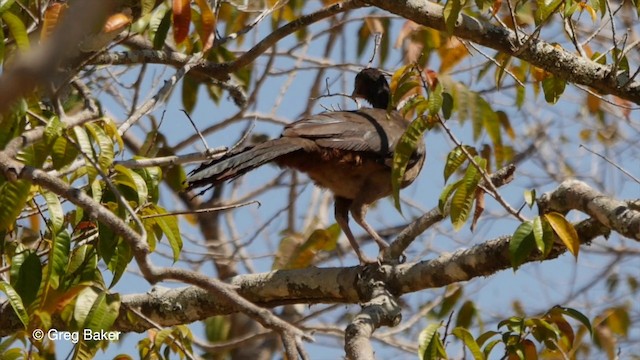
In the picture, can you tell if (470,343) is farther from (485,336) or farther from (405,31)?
(405,31)

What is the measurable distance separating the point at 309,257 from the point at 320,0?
204cm

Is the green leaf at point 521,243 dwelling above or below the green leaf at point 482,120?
below

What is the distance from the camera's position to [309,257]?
5012 millimetres

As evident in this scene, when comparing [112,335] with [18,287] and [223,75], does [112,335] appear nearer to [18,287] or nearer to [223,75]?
[18,287]

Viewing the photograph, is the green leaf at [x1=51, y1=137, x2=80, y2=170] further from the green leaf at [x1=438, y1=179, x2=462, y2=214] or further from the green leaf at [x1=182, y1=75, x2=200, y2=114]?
the green leaf at [x1=182, y1=75, x2=200, y2=114]

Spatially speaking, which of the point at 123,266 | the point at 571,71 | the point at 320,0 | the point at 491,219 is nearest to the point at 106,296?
the point at 123,266

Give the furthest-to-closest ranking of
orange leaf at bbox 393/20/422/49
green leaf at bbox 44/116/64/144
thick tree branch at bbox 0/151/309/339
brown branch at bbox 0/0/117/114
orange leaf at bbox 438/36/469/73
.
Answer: orange leaf at bbox 393/20/422/49
orange leaf at bbox 438/36/469/73
green leaf at bbox 44/116/64/144
thick tree branch at bbox 0/151/309/339
brown branch at bbox 0/0/117/114

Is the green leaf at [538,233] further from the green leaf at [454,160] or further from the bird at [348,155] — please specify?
the bird at [348,155]

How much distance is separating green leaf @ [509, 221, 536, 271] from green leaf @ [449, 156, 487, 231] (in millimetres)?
227

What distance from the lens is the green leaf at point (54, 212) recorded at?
307 centimetres

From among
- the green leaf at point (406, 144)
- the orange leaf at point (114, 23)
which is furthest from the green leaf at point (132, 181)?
the green leaf at point (406, 144)

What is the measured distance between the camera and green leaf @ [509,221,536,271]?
3.09 m

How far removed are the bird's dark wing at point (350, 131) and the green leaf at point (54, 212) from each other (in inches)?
71.7

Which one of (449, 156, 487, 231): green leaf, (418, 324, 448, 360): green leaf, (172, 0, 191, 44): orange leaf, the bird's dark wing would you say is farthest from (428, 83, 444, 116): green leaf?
the bird's dark wing
